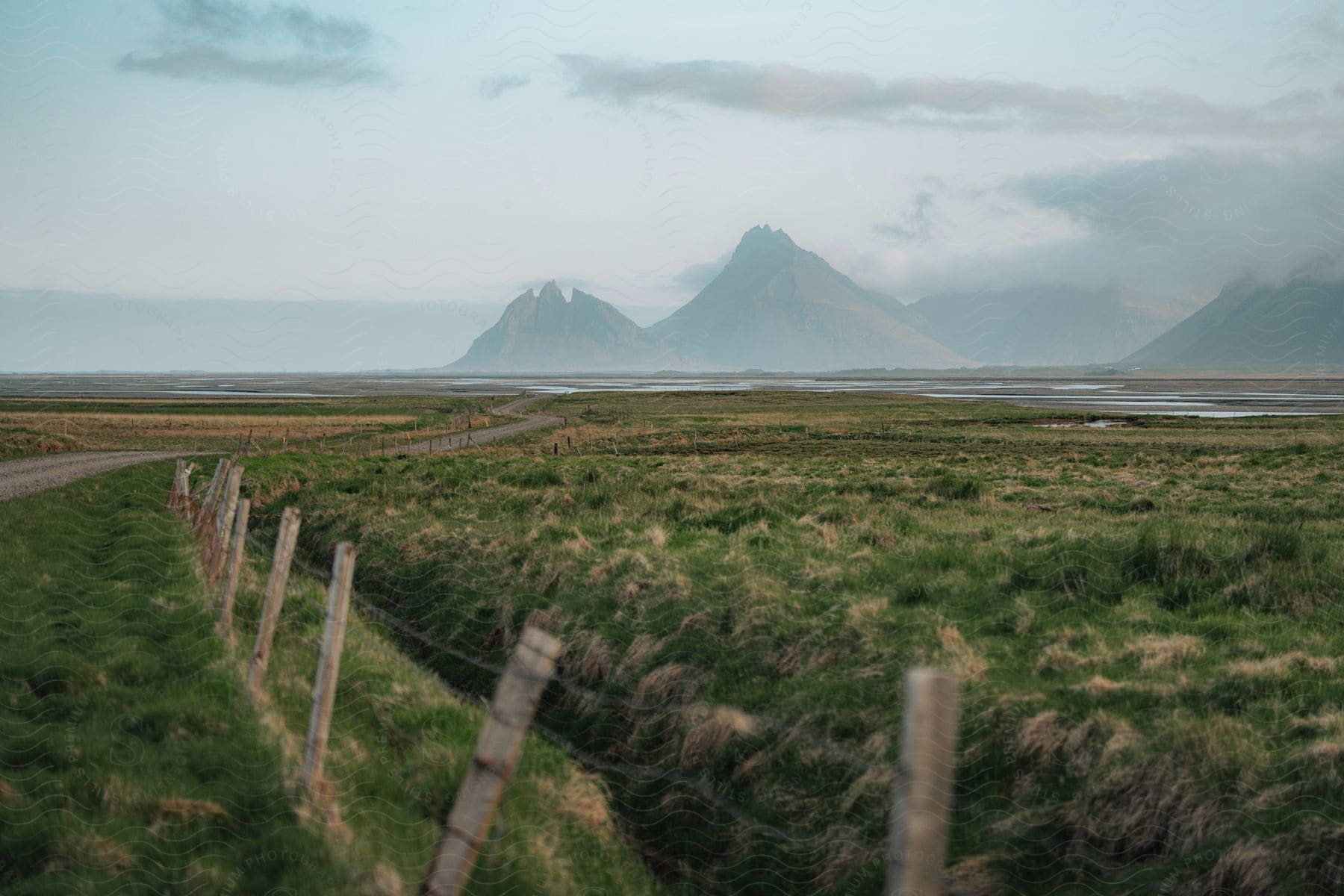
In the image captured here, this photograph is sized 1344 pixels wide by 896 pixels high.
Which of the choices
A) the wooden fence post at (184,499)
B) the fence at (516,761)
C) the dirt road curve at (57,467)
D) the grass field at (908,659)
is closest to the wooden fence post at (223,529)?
the grass field at (908,659)

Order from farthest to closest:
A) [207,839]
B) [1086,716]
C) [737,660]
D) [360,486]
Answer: [360,486] < [737,660] < [1086,716] < [207,839]

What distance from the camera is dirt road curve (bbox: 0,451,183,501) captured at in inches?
953

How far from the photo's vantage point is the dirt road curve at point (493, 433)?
4986 centimetres

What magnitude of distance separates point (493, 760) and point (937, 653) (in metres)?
5.87

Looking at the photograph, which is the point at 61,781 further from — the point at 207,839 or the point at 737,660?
the point at 737,660

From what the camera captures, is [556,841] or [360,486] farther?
[360,486]

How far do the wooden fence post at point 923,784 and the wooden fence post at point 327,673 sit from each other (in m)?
4.04

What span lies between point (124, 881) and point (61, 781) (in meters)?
1.47

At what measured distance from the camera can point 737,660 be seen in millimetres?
9852

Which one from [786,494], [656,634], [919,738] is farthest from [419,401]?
[919,738]

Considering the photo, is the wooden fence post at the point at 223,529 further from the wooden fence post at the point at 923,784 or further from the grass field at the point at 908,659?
the wooden fence post at the point at 923,784

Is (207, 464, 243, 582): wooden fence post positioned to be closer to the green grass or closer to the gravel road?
the green grass

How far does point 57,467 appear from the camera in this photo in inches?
1232

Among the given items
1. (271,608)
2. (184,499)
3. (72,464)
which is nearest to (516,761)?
(271,608)
